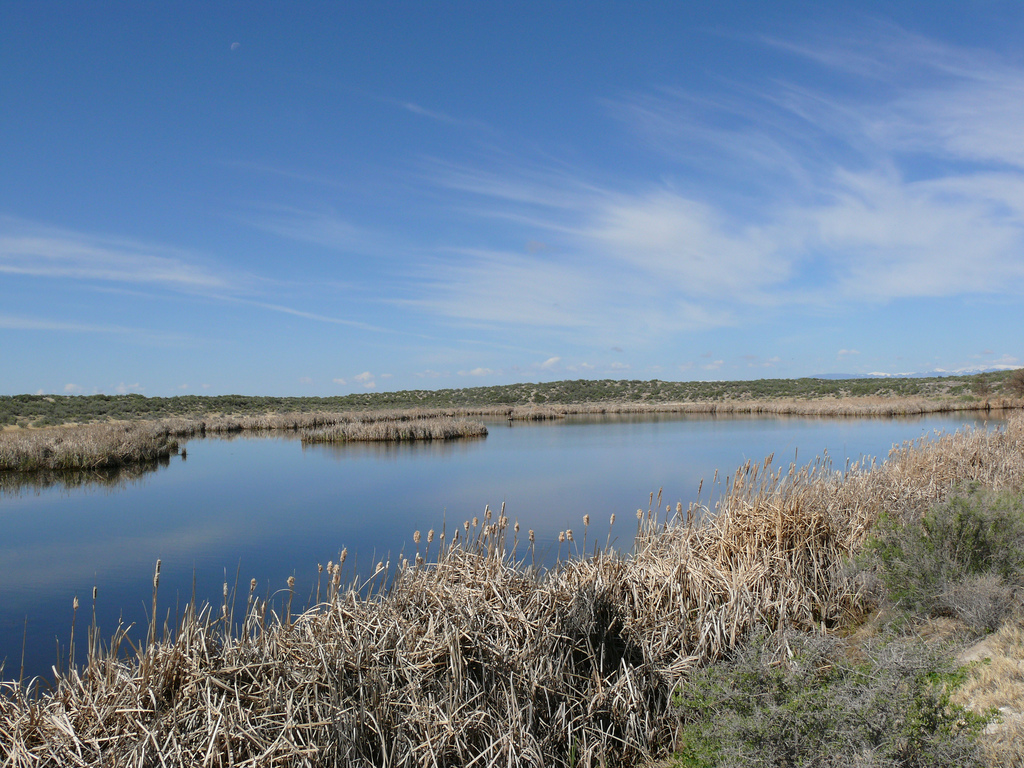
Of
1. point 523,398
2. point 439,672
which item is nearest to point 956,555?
point 439,672

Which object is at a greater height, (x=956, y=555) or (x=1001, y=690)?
(x=956, y=555)

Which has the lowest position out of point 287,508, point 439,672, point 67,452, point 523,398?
point 287,508

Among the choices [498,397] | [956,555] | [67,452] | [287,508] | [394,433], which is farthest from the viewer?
[498,397]

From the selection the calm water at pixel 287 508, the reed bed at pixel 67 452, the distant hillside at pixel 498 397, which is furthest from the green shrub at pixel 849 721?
the distant hillside at pixel 498 397

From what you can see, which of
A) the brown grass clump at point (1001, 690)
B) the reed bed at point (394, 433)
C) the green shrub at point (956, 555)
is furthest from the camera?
the reed bed at point (394, 433)

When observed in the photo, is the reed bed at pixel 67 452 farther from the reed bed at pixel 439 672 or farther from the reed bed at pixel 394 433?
the reed bed at pixel 439 672

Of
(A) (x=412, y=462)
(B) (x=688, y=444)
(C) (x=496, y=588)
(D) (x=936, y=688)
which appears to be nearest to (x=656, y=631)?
(C) (x=496, y=588)

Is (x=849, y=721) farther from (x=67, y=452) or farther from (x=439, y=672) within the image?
(x=67, y=452)

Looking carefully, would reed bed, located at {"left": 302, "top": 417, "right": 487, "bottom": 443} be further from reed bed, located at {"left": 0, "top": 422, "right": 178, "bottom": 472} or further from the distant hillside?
the distant hillside

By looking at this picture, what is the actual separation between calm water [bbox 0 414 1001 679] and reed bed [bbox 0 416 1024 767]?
1.70 metres

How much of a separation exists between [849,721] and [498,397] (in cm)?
6154

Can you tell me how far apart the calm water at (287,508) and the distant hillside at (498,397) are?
21.0 metres

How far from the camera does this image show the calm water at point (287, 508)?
7547mm

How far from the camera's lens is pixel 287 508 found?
41.4ft
